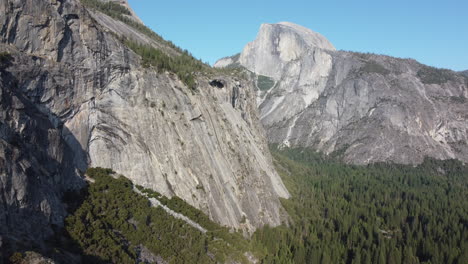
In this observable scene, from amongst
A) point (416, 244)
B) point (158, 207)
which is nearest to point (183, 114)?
point (158, 207)

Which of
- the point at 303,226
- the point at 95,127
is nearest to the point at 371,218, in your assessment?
the point at 303,226

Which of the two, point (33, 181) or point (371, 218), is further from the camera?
point (371, 218)

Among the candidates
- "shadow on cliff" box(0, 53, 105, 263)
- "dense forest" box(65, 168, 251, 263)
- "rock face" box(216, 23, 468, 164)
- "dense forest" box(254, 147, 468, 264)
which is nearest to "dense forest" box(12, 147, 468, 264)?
"dense forest" box(65, 168, 251, 263)

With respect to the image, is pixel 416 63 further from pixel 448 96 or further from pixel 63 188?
pixel 63 188

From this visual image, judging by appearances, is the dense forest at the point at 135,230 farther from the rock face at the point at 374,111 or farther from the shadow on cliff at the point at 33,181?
the rock face at the point at 374,111

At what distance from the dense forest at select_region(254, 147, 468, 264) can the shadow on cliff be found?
2455cm

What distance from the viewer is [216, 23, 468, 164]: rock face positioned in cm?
15150

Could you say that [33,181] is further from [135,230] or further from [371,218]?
[371,218]

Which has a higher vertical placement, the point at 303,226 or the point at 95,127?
the point at 95,127

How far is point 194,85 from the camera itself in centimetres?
5603

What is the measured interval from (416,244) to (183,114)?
4321cm

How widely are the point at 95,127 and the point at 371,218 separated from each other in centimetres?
5736

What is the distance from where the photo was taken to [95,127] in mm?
42250

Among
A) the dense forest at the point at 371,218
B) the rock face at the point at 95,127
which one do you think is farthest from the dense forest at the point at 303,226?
the rock face at the point at 95,127
